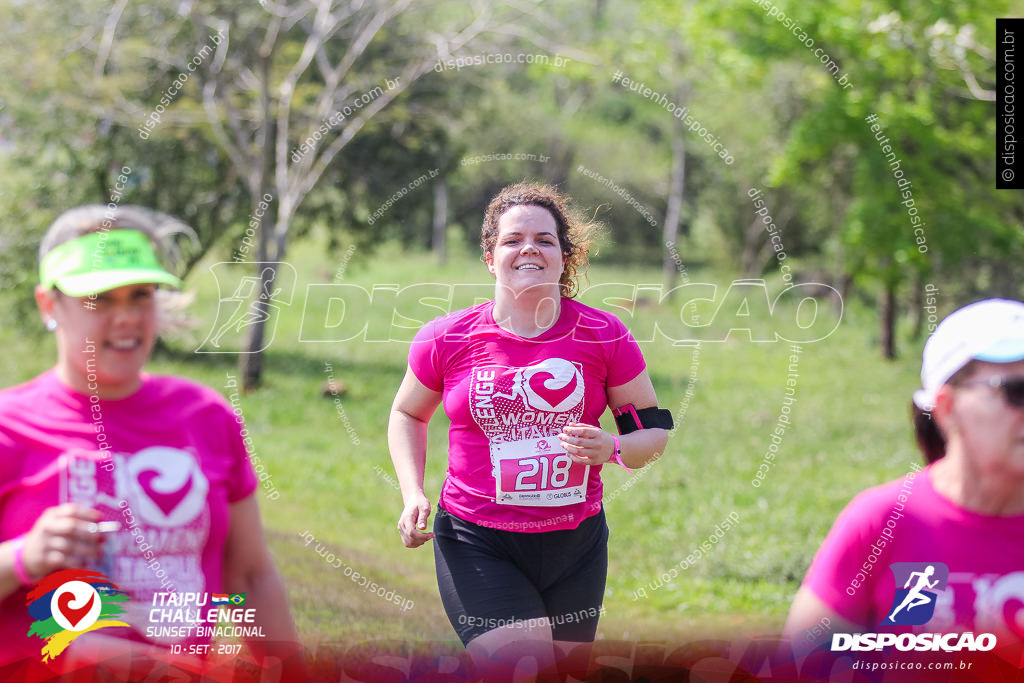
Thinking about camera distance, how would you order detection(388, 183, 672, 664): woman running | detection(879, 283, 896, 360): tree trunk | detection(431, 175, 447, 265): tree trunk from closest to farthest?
detection(388, 183, 672, 664): woman running, detection(431, 175, 447, 265): tree trunk, detection(879, 283, 896, 360): tree trunk

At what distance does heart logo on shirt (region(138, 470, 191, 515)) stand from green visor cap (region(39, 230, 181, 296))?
20.2 inches

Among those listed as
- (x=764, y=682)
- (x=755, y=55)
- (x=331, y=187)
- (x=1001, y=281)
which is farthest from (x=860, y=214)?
Result: (x=764, y=682)

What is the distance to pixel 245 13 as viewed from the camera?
527 inches

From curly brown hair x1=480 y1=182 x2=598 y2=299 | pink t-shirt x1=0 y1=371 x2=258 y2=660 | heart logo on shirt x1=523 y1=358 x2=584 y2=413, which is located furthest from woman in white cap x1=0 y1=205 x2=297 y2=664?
curly brown hair x1=480 y1=182 x2=598 y2=299

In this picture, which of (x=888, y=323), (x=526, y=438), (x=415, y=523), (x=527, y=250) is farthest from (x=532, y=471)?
(x=888, y=323)

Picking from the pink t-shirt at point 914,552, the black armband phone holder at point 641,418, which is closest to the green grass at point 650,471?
the black armband phone holder at point 641,418

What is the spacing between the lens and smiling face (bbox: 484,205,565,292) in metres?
3.09

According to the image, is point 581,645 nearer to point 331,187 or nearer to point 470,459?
point 470,459

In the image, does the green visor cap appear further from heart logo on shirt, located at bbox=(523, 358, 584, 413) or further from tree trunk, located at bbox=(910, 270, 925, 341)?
tree trunk, located at bbox=(910, 270, 925, 341)

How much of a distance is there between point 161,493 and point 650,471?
279 inches

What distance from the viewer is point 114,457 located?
252 centimetres

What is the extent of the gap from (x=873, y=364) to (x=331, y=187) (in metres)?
8.64

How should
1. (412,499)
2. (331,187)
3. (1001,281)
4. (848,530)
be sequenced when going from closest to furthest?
(848,530)
(412,499)
(1001,281)
(331,187)

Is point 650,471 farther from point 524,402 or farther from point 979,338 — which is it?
point 979,338
